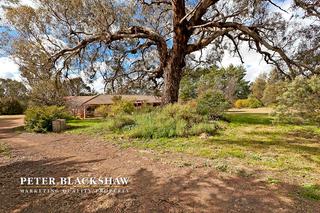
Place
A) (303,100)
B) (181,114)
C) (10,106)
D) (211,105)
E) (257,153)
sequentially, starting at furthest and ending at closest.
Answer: (10,106) → (211,105) → (181,114) → (303,100) → (257,153)

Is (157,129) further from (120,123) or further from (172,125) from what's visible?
(120,123)

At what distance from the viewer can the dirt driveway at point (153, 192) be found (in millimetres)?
2877

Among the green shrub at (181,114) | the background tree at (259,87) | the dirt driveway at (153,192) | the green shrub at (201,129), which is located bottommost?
the dirt driveway at (153,192)

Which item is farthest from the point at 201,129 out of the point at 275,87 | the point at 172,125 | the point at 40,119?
the point at 275,87

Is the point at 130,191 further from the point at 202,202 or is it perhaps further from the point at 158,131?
the point at 158,131

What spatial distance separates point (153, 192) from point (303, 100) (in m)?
→ 5.40

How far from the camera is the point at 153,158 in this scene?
5.04 m

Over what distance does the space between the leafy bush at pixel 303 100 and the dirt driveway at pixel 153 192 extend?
378cm

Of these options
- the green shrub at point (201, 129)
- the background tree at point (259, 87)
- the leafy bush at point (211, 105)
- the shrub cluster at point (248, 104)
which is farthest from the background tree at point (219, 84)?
the green shrub at point (201, 129)

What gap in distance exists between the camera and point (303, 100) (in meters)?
6.44

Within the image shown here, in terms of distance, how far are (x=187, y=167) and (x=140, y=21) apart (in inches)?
442

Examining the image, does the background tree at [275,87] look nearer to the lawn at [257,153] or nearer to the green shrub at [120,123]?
the lawn at [257,153]

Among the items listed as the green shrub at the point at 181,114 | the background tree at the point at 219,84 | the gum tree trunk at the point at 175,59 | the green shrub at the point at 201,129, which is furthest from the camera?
the background tree at the point at 219,84

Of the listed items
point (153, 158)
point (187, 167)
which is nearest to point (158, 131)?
point (153, 158)
